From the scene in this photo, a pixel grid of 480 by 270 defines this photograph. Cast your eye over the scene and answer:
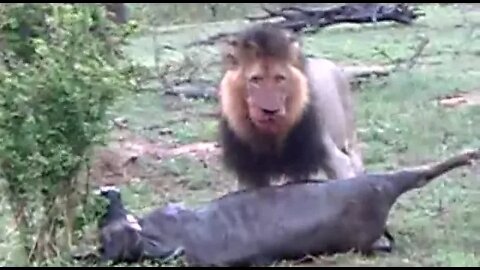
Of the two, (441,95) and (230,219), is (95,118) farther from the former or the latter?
(441,95)

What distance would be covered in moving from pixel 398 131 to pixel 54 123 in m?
4.28

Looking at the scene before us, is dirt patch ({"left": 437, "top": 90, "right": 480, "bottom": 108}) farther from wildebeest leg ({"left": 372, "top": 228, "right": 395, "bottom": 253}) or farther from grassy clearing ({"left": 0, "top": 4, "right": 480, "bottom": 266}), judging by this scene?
wildebeest leg ({"left": 372, "top": 228, "right": 395, "bottom": 253})

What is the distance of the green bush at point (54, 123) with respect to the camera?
5742 mm

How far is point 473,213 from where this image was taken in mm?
7020

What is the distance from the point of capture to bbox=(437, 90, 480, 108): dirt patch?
10.7 metres

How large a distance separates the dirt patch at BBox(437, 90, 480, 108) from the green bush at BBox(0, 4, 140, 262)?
5.10 m

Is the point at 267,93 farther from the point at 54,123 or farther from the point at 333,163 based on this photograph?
the point at 54,123

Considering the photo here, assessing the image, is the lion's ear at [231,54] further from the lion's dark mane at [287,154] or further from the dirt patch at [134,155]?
the dirt patch at [134,155]

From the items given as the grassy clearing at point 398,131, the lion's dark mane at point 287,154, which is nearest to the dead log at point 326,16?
the grassy clearing at point 398,131

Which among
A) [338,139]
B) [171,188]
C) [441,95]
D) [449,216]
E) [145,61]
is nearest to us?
[449,216]

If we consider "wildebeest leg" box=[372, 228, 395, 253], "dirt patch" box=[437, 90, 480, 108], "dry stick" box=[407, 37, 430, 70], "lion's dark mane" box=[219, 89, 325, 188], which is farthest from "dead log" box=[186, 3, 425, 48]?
"wildebeest leg" box=[372, 228, 395, 253]

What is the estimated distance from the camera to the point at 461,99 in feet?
35.7

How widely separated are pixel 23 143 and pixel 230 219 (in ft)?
3.21

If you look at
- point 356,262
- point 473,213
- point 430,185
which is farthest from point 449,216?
point 356,262
